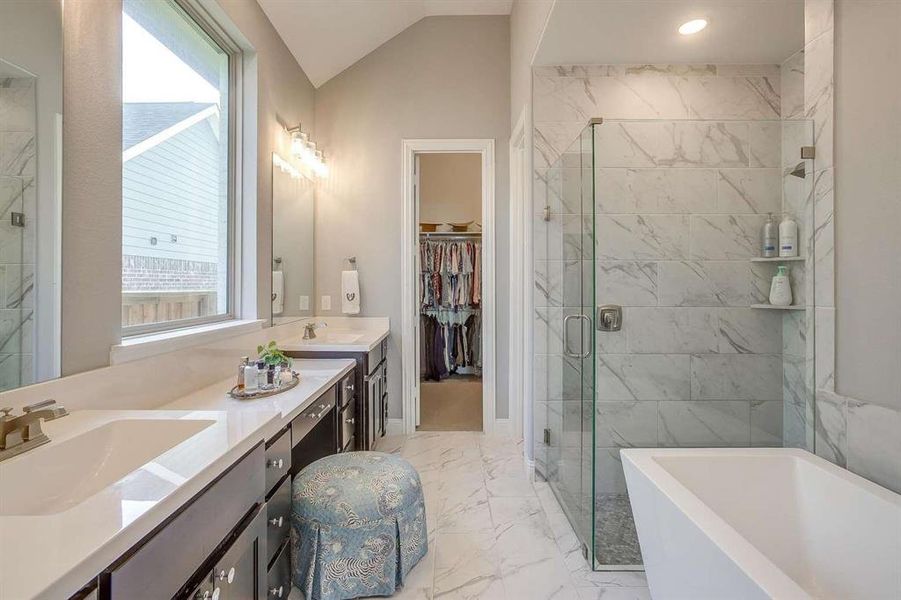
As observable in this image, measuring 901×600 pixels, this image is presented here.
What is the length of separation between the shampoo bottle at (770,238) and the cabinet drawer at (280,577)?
2.60 metres

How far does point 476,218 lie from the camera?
4848mm

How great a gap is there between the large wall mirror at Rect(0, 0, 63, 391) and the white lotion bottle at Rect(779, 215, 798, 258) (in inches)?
115

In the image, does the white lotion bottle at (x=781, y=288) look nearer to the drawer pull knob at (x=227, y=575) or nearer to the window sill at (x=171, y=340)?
the drawer pull knob at (x=227, y=575)

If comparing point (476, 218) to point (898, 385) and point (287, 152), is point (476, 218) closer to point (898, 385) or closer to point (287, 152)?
point (287, 152)

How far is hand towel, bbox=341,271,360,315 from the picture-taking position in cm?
309

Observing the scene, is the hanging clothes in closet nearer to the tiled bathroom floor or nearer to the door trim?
the door trim

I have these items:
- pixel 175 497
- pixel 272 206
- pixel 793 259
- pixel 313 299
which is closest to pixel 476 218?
pixel 313 299

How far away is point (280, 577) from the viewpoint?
1327mm

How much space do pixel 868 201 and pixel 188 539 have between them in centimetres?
204

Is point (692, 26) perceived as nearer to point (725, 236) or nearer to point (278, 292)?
point (725, 236)

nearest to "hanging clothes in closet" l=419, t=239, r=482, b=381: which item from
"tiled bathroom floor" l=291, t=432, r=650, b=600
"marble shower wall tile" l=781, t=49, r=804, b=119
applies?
"tiled bathroom floor" l=291, t=432, r=650, b=600

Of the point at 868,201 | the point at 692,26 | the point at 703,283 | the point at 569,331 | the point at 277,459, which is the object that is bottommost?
the point at 277,459

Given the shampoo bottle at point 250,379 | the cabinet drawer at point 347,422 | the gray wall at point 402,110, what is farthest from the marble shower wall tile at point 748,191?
the shampoo bottle at point 250,379

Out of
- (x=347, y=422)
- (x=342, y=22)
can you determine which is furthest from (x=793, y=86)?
(x=347, y=422)
